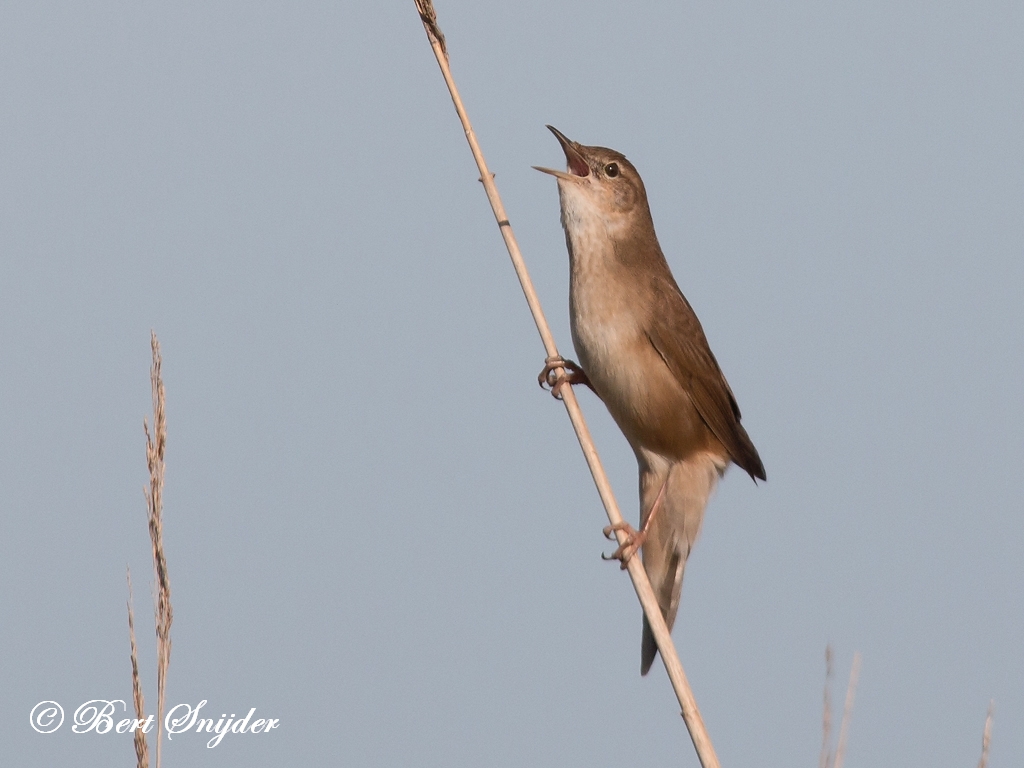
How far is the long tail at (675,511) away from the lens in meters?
4.39

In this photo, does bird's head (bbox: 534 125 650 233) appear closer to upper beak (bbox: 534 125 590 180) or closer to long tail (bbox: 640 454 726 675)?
upper beak (bbox: 534 125 590 180)

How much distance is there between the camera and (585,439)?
10.5 ft

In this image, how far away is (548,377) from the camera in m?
4.04

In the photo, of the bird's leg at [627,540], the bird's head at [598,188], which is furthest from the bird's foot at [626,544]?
the bird's head at [598,188]

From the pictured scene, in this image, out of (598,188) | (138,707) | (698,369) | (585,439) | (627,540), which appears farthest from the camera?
(698,369)

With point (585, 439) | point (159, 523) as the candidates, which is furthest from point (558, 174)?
point (159, 523)

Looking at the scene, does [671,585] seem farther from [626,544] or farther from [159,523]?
[159,523]

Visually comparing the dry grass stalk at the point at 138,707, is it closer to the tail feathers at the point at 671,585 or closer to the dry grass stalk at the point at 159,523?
the dry grass stalk at the point at 159,523

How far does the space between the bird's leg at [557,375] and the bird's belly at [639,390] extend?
10 centimetres

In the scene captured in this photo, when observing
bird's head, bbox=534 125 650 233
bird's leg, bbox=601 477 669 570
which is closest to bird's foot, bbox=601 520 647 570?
bird's leg, bbox=601 477 669 570

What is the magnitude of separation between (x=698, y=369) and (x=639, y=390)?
354mm

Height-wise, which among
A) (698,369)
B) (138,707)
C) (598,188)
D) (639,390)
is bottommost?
(138,707)

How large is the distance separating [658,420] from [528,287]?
3.56ft

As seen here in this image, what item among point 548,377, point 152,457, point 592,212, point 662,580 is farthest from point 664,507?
point 152,457
